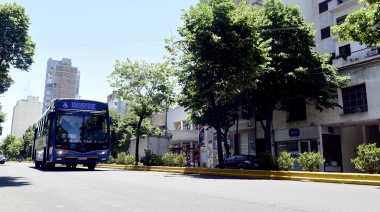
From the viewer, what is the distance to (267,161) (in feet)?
51.4

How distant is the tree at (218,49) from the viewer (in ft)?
52.9

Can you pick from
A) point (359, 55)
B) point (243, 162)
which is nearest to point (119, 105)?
point (243, 162)

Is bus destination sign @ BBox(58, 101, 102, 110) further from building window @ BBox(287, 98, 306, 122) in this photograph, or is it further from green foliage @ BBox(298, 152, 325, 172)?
building window @ BBox(287, 98, 306, 122)

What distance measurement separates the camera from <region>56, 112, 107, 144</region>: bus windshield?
16.3 m

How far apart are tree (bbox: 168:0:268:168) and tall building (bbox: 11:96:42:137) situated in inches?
5204

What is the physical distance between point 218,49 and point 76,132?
8.65 metres

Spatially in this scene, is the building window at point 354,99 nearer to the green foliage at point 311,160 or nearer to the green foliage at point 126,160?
the green foliage at point 311,160

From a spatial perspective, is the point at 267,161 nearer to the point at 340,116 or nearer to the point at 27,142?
the point at 340,116

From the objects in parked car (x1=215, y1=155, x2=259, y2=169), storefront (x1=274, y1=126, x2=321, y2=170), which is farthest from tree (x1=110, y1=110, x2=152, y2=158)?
parked car (x1=215, y1=155, x2=259, y2=169)

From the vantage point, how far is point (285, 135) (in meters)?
26.1

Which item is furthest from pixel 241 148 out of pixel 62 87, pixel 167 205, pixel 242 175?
pixel 62 87

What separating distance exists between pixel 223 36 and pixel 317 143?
40.8 ft

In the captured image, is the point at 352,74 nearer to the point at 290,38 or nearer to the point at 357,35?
the point at 290,38

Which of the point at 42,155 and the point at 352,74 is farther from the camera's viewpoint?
the point at 352,74
